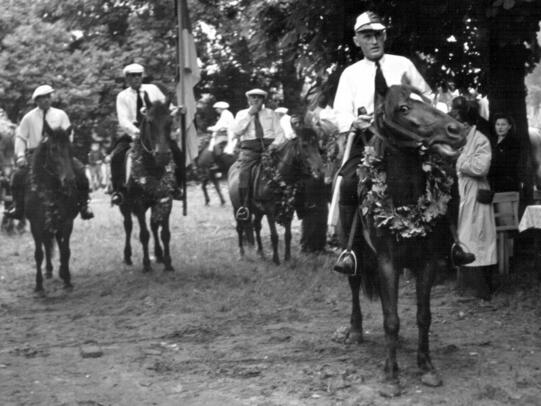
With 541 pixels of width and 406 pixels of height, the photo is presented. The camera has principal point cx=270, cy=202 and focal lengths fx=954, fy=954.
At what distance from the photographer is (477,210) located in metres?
11.4

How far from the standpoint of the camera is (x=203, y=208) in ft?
84.4

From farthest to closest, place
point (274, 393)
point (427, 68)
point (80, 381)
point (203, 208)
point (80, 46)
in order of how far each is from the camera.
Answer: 1. point (80, 46)
2. point (203, 208)
3. point (427, 68)
4. point (80, 381)
5. point (274, 393)

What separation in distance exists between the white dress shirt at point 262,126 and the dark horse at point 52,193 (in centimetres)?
396

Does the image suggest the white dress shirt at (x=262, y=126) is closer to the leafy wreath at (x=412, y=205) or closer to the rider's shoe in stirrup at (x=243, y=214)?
the rider's shoe in stirrup at (x=243, y=214)

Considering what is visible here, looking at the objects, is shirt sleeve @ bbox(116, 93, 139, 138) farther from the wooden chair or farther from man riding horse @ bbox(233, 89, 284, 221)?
the wooden chair

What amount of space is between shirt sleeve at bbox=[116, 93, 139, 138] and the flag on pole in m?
0.80

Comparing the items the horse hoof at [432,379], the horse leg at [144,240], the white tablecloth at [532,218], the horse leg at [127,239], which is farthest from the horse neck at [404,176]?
the horse leg at [127,239]

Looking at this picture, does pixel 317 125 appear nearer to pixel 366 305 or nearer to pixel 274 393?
pixel 366 305

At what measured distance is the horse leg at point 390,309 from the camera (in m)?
7.75

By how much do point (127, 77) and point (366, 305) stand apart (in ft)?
19.9

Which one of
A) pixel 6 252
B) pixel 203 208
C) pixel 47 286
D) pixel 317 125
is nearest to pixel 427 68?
pixel 317 125

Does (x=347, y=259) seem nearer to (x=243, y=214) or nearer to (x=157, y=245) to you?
(x=157, y=245)

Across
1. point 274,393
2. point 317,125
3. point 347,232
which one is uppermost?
point 317,125

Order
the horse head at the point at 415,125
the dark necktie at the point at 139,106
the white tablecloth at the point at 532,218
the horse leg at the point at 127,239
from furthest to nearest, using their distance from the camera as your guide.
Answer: the horse leg at the point at 127,239 → the dark necktie at the point at 139,106 → the white tablecloth at the point at 532,218 → the horse head at the point at 415,125
